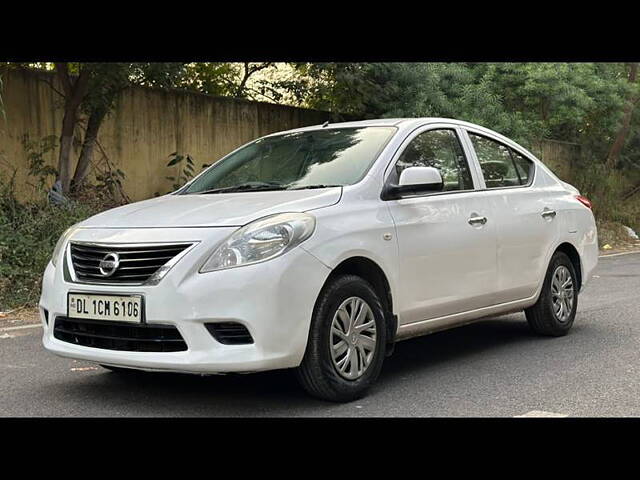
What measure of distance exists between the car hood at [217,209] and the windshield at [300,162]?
25 centimetres

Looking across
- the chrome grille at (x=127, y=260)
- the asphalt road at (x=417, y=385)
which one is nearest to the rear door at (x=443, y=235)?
the asphalt road at (x=417, y=385)

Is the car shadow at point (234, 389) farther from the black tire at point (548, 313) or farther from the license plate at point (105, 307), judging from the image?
the license plate at point (105, 307)

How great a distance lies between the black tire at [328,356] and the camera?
461cm

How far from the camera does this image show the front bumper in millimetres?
4348

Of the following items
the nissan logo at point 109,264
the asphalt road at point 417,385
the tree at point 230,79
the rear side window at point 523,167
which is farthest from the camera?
the tree at point 230,79

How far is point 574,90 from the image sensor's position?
1892cm

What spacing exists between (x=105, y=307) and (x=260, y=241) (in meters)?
0.92

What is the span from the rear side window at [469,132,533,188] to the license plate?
2.98 meters

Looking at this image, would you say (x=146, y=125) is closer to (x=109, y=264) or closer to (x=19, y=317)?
(x=19, y=317)

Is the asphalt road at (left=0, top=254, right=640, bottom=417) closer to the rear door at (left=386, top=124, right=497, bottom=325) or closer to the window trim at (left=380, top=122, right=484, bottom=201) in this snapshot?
the rear door at (left=386, top=124, right=497, bottom=325)

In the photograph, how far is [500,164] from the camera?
6613 millimetres

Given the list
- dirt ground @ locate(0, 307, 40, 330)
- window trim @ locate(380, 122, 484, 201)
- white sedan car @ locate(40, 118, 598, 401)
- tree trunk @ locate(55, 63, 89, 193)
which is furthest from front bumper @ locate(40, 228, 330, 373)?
tree trunk @ locate(55, 63, 89, 193)

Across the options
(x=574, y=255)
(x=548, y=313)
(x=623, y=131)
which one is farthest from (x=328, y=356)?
(x=623, y=131)

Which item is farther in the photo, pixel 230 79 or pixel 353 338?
pixel 230 79
